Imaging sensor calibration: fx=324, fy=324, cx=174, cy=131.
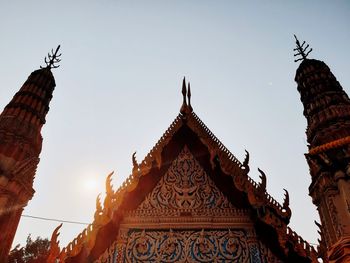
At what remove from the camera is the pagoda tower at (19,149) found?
12469 millimetres

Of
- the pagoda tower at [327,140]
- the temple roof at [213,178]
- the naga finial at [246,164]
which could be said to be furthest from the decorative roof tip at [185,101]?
the pagoda tower at [327,140]

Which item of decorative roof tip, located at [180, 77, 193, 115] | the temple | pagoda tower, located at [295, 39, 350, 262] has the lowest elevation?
the temple

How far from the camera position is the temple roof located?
5.45m

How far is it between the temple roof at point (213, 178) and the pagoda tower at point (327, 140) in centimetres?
706

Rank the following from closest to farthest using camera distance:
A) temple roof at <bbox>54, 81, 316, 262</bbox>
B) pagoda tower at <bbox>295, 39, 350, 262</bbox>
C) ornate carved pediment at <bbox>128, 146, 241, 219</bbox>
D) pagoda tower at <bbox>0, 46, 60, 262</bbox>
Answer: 1. temple roof at <bbox>54, 81, 316, 262</bbox>
2. ornate carved pediment at <bbox>128, 146, 241, 219</bbox>
3. pagoda tower at <bbox>0, 46, 60, 262</bbox>
4. pagoda tower at <bbox>295, 39, 350, 262</bbox>

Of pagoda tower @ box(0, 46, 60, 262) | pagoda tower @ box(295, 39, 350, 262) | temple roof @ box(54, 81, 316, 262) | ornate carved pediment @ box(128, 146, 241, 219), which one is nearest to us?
temple roof @ box(54, 81, 316, 262)

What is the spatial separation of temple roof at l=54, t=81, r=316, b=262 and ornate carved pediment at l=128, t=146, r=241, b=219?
136 millimetres

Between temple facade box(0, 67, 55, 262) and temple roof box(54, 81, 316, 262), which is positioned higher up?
temple facade box(0, 67, 55, 262)

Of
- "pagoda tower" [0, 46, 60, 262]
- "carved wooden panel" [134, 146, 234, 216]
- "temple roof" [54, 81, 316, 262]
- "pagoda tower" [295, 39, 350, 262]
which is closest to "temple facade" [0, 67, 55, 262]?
"pagoda tower" [0, 46, 60, 262]

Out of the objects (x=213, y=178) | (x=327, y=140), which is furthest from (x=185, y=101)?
(x=327, y=140)

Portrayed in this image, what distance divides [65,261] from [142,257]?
1300mm

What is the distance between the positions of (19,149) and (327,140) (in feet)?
49.4

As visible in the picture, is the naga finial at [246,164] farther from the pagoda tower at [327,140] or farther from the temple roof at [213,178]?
the pagoda tower at [327,140]

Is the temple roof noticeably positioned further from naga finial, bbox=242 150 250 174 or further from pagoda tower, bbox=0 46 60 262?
pagoda tower, bbox=0 46 60 262
